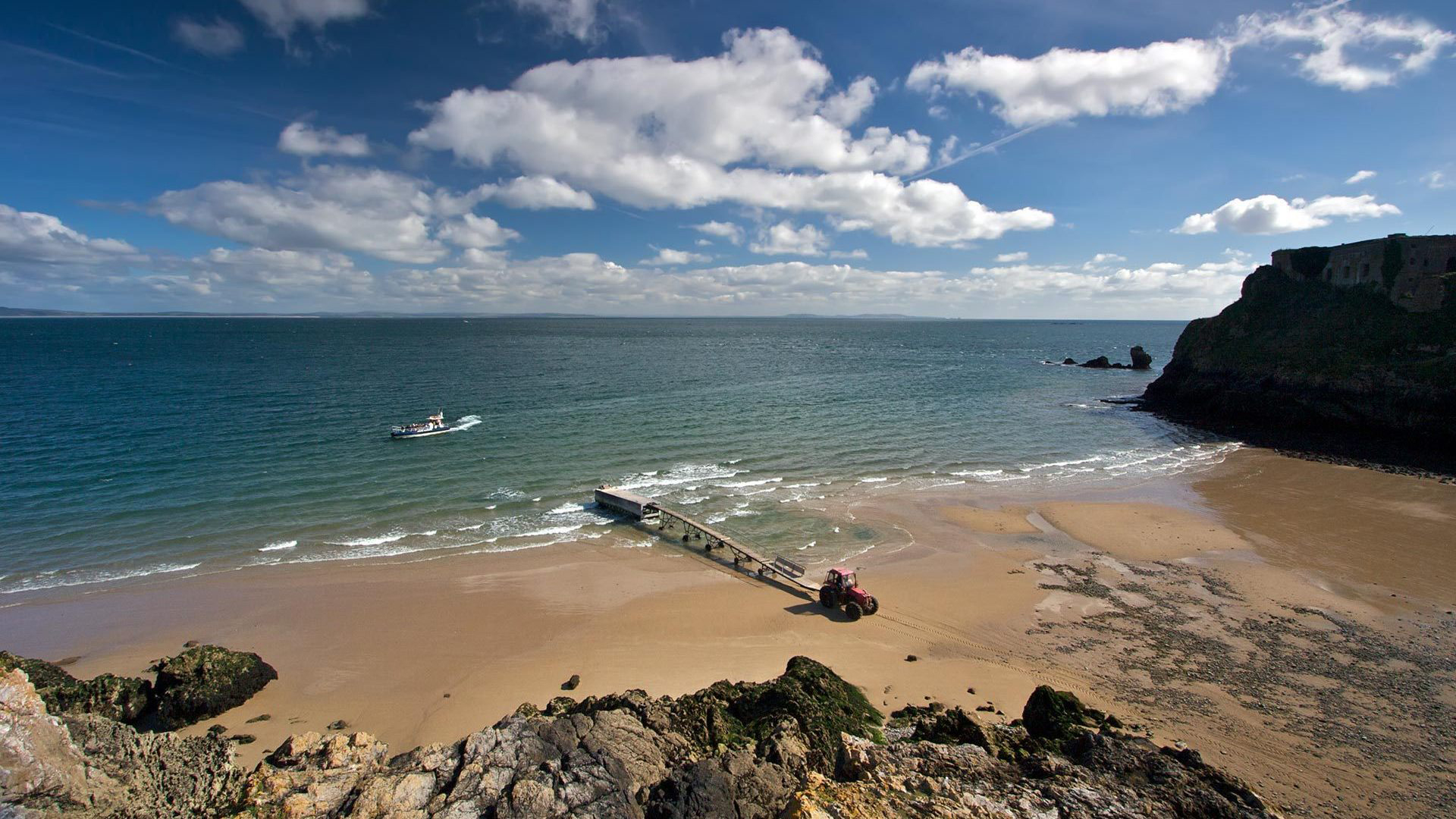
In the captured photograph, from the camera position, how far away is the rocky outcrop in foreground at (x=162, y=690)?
14.9 m

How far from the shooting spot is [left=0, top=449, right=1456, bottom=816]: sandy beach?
50.3ft

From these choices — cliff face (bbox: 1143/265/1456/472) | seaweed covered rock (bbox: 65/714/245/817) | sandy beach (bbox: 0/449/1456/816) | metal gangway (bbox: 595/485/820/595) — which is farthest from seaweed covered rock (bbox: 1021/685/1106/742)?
cliff face (bbox: 1143/265/1456/472)

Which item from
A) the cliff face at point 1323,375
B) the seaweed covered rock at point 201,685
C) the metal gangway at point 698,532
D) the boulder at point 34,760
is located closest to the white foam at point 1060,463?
the cliff face at point 1323,375

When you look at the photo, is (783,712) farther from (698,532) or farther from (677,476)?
(677,476)

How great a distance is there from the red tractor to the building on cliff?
→ 2347 inches

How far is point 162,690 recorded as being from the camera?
1580cm

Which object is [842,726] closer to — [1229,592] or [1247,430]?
[1229,592]

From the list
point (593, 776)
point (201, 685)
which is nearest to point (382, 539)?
point (201, 685)

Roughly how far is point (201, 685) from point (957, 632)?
21796mm

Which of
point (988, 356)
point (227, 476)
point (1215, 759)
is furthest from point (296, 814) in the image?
point (988, 356)

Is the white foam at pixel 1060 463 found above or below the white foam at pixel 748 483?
above

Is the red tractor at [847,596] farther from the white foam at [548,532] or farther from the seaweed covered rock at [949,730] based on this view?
the white foam at [548,532]

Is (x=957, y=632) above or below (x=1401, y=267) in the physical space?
below

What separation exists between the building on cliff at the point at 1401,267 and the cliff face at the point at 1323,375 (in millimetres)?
875
